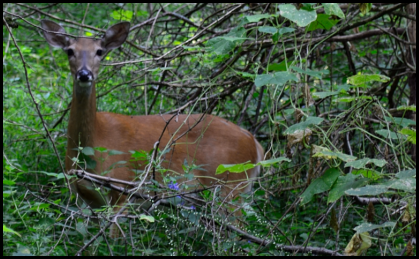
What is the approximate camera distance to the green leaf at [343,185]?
2.38 meters

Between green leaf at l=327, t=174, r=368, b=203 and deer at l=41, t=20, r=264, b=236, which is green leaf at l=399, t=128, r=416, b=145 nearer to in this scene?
green leaf at l=327, t=174, r=368, b=203

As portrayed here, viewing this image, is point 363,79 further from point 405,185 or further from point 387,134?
point 405,185

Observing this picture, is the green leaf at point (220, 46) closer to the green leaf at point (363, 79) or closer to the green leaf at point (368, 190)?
the green leaf at point (363, 79)

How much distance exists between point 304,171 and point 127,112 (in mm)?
2089

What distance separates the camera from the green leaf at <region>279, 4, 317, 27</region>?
2.80 meters

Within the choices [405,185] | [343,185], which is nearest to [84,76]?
[343,185]

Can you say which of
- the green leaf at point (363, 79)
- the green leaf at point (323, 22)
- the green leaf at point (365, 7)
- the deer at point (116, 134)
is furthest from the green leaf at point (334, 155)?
the deer at point (116, 134)

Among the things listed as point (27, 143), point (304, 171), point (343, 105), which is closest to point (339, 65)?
point (343, 105)

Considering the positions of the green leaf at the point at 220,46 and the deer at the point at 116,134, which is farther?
the deer at the point at 116,134

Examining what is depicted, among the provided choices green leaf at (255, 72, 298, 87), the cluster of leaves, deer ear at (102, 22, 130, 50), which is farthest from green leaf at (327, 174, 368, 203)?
deer ear at (102, 22, 130, 50)

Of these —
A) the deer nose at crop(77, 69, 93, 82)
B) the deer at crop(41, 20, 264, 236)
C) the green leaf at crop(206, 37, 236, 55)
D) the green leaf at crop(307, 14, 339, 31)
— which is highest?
the green leaf at crop(307, 14, 339, 31)

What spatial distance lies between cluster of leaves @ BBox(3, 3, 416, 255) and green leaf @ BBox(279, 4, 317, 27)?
0.5 inches

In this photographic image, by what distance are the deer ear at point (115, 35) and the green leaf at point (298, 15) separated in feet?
7.17

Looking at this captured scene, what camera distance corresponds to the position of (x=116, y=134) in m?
5.08
